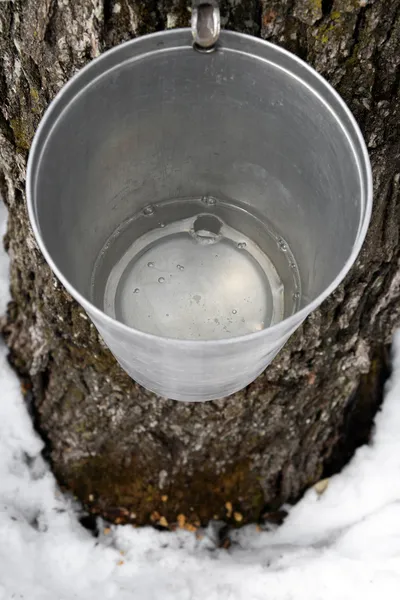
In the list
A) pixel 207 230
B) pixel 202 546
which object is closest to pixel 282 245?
pixel 207 230

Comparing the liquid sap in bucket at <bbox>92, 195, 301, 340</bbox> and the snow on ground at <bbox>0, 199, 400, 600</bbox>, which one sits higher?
the liquid sap in bucket at <bbox>92, 195, 301, 340</bbox>

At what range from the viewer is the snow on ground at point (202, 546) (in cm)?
138

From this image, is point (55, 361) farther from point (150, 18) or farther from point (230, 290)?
point (150, 18)

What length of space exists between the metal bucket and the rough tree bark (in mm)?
84

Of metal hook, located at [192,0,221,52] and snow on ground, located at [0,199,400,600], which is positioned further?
snow on ground, located at [0,199,400,600]

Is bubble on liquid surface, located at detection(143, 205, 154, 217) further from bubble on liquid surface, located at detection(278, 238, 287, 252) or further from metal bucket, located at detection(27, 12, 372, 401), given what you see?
bubble on liquid surface, located at detection(278, 238, 287, 252)

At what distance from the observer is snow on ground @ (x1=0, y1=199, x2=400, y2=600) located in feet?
4.54

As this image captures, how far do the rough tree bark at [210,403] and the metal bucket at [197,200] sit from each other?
8 centimetres

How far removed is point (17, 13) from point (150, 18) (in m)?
0.21

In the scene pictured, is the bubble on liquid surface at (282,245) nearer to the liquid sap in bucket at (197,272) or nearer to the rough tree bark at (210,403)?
the liquid sap in bucket at (197,272)

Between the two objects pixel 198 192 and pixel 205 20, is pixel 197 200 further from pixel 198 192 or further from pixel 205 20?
pixel 205 20

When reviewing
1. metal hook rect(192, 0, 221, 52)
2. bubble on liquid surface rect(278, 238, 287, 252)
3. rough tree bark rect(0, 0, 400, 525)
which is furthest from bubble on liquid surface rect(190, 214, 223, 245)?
metal hook rect(192, 0, 221, 52)

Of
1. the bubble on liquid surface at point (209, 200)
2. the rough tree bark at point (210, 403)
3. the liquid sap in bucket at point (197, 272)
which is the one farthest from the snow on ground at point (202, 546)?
the bubble on liquid surface at point (209, 200)

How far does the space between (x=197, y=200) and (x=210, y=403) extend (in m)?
0.44
